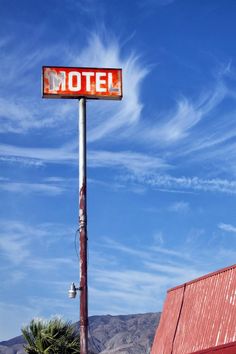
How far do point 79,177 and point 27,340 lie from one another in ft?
41.7

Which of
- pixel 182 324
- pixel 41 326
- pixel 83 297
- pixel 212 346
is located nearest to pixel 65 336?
pixel 41 326

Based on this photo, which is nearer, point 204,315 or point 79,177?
point 79,177

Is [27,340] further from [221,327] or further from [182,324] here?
[221,327]

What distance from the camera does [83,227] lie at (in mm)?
19109

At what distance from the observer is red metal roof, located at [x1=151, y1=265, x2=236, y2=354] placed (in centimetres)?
2438

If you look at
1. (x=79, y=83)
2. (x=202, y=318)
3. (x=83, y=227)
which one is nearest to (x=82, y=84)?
(x=79, y=83)

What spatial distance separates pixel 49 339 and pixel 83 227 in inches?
486

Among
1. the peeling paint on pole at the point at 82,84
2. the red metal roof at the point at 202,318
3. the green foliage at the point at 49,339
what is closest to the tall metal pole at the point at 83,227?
the peeling paint on pole at the point at 82,84

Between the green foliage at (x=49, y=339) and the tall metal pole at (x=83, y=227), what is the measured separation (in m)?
11.5

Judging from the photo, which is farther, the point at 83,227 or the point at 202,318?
the point at 202,318

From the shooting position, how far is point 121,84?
826 inches

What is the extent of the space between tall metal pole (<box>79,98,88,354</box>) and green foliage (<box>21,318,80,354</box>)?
11.5m

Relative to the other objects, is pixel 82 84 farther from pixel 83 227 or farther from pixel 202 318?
pixel 202 318

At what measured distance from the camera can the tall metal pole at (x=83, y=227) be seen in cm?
1842
